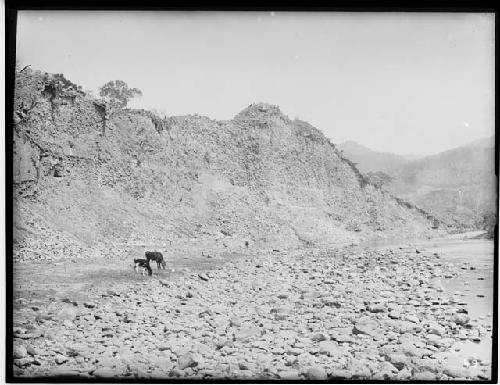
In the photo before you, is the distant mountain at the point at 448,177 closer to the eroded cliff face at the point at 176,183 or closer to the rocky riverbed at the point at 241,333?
the eroded cliff face at the point at 176,183

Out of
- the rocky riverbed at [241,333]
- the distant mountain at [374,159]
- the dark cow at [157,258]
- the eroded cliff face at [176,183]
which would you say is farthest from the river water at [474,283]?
the dark cow at [157,258]

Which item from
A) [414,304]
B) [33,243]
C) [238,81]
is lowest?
[414,304]

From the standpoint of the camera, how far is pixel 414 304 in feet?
6.27

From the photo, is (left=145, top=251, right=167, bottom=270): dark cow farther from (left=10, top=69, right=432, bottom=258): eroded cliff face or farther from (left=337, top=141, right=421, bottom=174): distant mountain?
(left=337, top=141, right=421, bottom=174): distant mountain

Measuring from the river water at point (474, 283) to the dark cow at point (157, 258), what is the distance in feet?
3.42

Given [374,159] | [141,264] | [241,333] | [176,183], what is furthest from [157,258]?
[374,159]

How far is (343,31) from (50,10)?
3.63 feet

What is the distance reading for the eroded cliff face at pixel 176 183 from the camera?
1901 mm

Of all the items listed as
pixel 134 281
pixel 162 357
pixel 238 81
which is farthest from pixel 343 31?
pixel 162 357

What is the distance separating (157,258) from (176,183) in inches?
11.5

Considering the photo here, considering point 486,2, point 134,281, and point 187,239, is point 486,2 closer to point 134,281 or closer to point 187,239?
point 187,239

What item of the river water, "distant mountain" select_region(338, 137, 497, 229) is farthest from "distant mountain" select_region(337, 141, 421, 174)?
the river water

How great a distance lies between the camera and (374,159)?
6.34 feet

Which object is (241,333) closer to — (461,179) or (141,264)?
(141,264)
